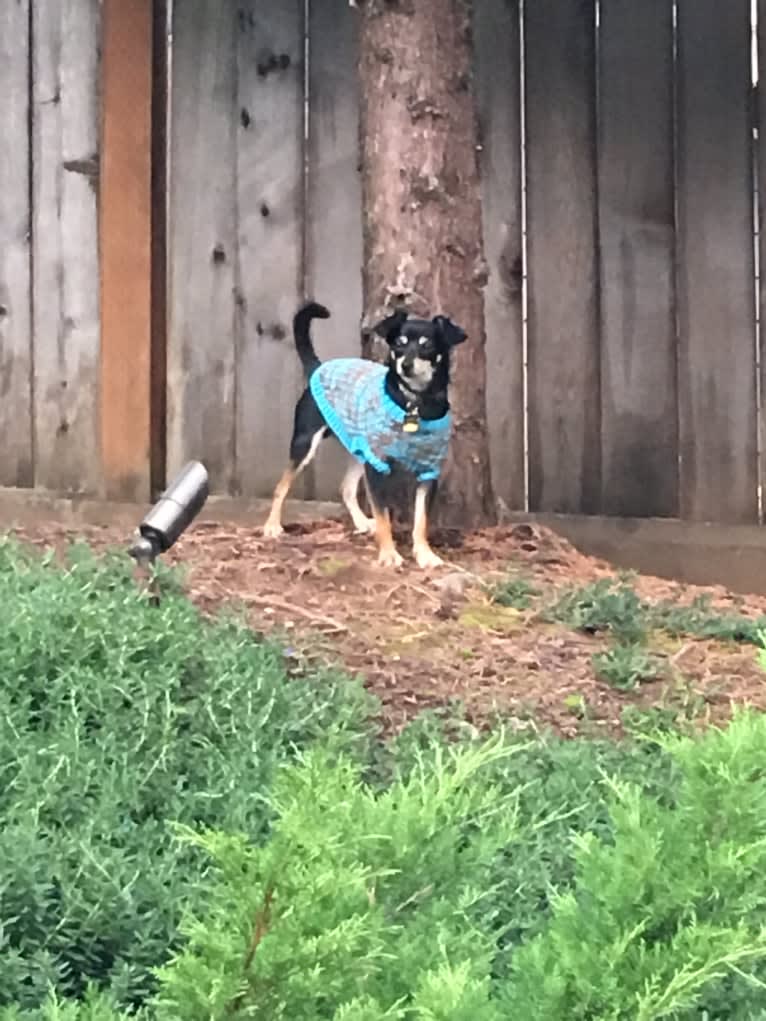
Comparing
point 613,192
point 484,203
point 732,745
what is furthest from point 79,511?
point 732,745

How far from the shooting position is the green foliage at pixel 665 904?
96 centimetres

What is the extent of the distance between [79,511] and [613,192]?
1.93 metres

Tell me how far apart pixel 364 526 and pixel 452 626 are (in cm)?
101

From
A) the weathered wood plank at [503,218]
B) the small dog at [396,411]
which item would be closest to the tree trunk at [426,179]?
the small dog at [396,411]

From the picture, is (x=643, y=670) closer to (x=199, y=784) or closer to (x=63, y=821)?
(x=199, y=784)

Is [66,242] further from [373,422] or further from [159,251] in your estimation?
[373,422]

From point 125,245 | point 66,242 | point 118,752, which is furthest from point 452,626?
point 66,242

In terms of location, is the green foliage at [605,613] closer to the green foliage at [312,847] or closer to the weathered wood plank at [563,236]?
the green foliage at [312,847]

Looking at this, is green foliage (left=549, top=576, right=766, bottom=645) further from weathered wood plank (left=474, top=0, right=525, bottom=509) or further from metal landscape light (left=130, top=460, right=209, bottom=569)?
weathered wood plank (left=474, top=0, right=525, bottom=509)

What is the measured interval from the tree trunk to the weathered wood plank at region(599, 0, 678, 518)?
70 centimetres

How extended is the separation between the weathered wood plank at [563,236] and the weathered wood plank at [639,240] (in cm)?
5

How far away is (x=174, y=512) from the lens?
251 centimetres

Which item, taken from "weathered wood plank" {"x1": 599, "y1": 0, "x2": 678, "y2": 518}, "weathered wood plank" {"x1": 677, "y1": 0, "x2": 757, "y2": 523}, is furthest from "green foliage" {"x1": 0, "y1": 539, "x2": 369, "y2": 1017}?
"weathered wood plank" {"x1": 677, "y1": 0, "x2": 757, "y2": 523}

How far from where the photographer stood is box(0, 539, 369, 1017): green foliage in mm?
1505
